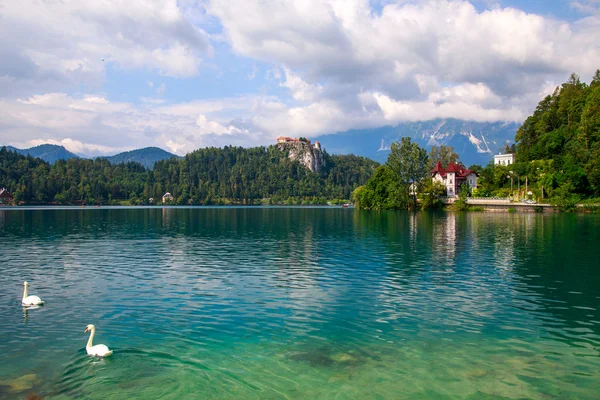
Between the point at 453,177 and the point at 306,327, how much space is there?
15625 centimetres

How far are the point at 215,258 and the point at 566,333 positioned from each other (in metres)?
28.4

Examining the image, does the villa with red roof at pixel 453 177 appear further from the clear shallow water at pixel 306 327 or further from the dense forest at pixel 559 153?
the clear shallow water at pixel 306 327

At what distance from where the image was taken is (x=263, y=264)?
116 feet

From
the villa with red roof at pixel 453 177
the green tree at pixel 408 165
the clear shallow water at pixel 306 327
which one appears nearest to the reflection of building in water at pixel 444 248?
the clear shallow water at pixel 306 327

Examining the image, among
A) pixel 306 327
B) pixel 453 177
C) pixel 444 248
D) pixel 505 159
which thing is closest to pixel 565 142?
pixel 505 159

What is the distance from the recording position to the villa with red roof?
536 feet

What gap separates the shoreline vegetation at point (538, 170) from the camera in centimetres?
12212

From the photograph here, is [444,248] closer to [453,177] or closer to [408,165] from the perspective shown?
[408,165]

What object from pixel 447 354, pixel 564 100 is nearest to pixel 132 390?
pixel 447 354

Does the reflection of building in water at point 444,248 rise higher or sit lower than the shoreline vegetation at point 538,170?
lower

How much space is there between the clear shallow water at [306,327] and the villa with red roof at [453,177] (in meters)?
130

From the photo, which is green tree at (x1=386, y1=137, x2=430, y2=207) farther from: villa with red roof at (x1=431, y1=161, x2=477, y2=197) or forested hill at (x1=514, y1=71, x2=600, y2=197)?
forested hill at (x1=514, y1=71, x2=600, y2=197)

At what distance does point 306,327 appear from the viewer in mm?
18812

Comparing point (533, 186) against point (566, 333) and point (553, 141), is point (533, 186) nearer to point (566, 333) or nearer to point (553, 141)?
point (553, 141)
